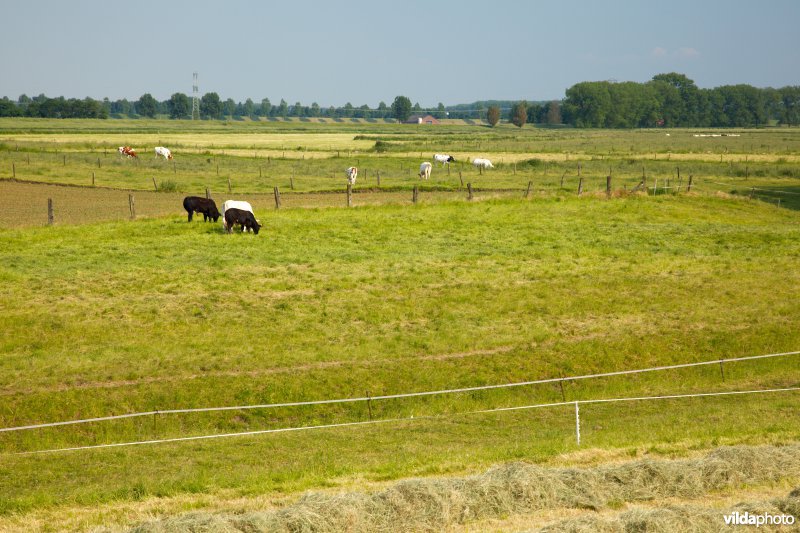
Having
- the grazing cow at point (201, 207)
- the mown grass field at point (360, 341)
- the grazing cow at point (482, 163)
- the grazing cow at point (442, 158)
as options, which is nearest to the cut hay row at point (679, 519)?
the mown grass field at point (360, 341)

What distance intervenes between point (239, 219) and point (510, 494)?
22.4 meters

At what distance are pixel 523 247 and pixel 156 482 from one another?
66.4 feet

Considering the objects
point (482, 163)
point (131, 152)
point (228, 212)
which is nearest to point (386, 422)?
point (228, 212)

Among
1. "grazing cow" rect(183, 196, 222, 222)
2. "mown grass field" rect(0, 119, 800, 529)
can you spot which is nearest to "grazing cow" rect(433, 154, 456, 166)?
"mown grass field" rect(0, 119, 800, 529)

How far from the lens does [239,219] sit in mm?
31219

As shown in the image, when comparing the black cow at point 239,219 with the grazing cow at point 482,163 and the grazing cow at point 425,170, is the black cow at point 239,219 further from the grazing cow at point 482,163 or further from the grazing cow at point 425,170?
the grazing cow at point 482,163

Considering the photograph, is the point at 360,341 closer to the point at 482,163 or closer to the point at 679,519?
the point at 679,519

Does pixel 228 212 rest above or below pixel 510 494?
above

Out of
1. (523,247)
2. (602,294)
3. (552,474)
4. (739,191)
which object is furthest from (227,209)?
(739,191)

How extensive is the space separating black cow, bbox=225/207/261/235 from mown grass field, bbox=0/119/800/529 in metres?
0.53

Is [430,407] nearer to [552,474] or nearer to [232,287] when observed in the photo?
[552,474]

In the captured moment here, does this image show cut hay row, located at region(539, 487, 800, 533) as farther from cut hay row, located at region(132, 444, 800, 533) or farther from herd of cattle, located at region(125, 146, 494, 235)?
herd of cattle, located at region(125, 146, 494, 235)

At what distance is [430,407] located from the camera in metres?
17.6

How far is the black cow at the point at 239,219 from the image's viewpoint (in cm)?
3114
